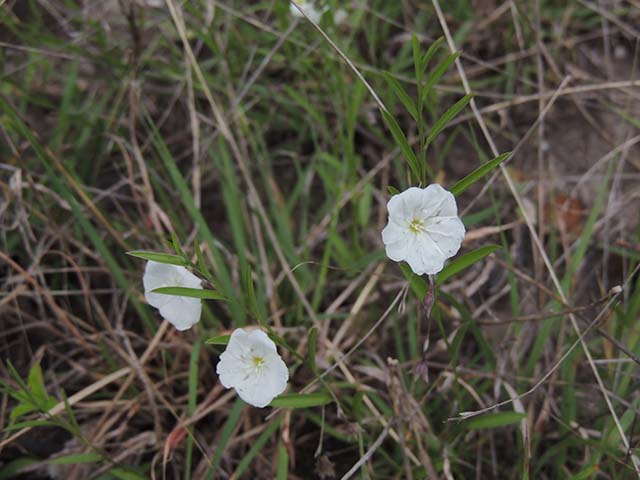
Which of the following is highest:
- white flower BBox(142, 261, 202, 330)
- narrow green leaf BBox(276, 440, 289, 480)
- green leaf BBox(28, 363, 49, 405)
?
white flower BBox(142, 261, 202, 330)

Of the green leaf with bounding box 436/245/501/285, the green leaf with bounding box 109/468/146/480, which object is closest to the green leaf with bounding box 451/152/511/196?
the green leaf with bounding box 436/245/501/285

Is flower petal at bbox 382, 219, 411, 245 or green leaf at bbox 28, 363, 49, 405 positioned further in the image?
green leaf at bbox 28, 363, 49, 405

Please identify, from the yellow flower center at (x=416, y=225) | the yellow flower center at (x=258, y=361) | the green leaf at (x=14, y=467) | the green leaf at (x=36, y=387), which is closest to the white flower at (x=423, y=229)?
the yellow flower center at (x=416, y=225)

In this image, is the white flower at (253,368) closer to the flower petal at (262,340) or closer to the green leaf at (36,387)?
the flower petal at (262,340)

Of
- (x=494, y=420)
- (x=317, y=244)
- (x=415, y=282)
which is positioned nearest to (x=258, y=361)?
(x=415, y=282)

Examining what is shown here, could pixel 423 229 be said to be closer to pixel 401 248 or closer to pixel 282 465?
pixel 401 248

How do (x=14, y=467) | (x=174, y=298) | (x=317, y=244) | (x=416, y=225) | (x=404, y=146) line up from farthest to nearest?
(x=317, y=244) < (x=14, y=467) < (x=174, y=298) < (x=416, y=225) < (x=404, y=146)

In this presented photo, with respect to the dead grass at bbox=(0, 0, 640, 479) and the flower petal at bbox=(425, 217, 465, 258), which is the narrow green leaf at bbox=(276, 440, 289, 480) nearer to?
the dead grass at bbox=(0, 0, 640, 479)
